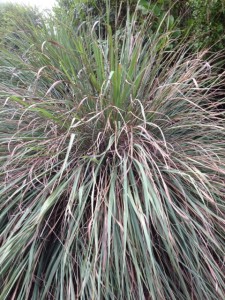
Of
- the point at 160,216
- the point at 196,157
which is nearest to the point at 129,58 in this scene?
the point at 196,157

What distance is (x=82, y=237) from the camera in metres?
1.65

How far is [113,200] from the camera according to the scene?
A: 1.60m

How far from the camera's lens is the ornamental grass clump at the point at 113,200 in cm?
154

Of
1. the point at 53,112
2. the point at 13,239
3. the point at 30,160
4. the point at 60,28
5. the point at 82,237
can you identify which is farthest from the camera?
the point at 60,28

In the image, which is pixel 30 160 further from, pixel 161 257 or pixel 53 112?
pixel 161 257

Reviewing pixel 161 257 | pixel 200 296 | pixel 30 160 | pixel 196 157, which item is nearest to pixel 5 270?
pixel 30 160

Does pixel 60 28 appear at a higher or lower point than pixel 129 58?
higher

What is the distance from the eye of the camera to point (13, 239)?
1534 millimetres

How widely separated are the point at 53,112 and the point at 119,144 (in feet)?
1.39

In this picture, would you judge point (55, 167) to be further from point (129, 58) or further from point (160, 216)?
point (129, 58)

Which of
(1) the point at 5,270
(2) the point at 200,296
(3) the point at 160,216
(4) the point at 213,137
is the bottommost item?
(2) the point at 200,296

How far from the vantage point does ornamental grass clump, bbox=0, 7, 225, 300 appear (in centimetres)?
154

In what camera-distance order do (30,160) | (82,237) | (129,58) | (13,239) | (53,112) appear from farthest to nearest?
(129,58) < (53,112) < (30,160) < (82,237) < (13,239)

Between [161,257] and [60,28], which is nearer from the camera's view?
[161,257]
